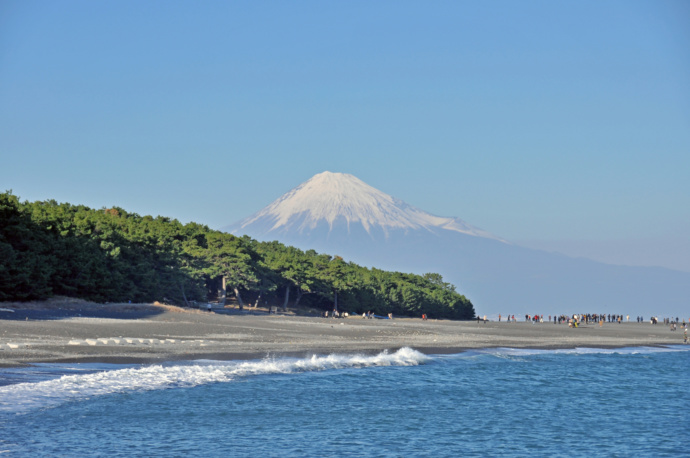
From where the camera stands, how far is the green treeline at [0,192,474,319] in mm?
58844

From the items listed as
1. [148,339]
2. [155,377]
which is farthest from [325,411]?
[148,339]

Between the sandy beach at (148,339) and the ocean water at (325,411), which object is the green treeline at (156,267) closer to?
the sandy beach at (148,339)

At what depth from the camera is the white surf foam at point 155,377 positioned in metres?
20.0

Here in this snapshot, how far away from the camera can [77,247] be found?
6550cm

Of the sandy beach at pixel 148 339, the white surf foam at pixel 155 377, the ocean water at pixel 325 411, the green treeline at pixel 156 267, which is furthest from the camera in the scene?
the green treeline at pixel 156 267

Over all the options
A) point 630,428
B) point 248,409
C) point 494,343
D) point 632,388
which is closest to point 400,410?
point 248,409

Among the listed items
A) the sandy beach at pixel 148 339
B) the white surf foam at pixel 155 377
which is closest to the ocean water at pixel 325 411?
the white surf foam at pixel 155 377

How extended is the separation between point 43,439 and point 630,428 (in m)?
17.4

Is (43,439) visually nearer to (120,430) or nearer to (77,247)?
(120,430)

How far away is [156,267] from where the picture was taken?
8419cm

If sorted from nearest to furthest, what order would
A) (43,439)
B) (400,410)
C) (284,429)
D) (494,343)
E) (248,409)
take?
(43,439) → (284,429) → (248,409) → (400,410) → (494,343)

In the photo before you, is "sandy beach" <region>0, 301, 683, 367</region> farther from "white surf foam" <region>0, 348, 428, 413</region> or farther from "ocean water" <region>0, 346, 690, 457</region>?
"ocean water" <region>0, 346, 690, 457</region>

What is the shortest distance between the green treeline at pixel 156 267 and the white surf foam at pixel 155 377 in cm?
3048

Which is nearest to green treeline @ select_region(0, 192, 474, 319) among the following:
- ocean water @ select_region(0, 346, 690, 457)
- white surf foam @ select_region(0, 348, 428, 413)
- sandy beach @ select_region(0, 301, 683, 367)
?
sandy beach @ select_region(0, 301, 683, 367)
